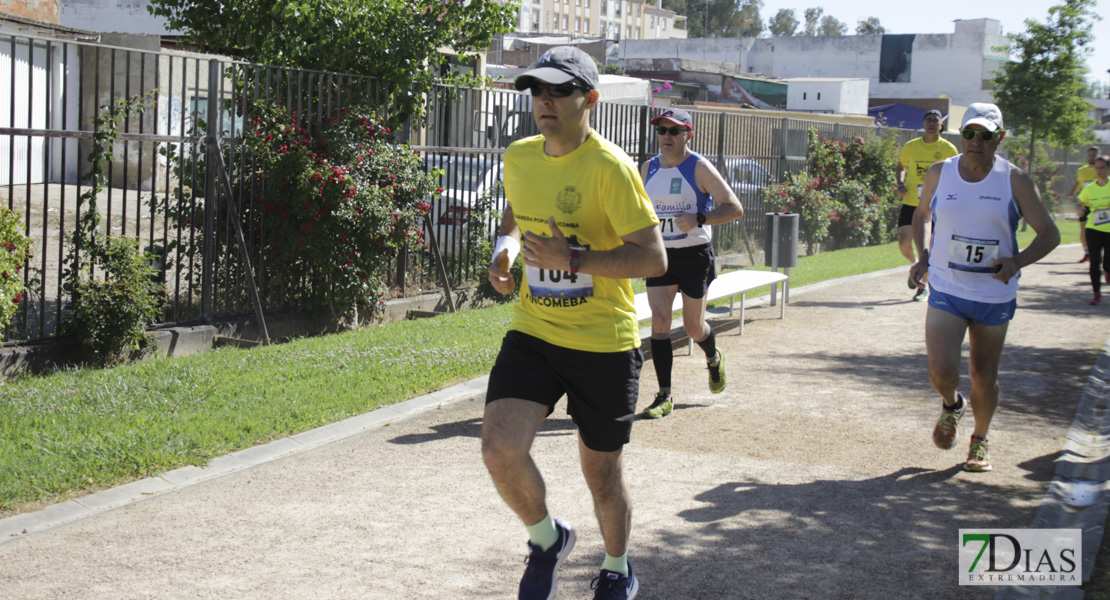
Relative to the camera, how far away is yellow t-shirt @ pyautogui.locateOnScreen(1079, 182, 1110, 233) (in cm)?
1318

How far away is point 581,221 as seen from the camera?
357 cm

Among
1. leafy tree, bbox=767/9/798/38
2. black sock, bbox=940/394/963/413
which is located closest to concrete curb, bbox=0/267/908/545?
black sock, bbox=940/394/963/413

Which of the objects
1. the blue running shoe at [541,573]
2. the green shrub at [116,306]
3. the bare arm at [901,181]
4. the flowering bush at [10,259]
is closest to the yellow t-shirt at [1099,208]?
the bare arm at [901,181]

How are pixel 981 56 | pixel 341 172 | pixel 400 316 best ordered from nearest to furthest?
pixel 341 172
pixel 400 316
pixel 981 56

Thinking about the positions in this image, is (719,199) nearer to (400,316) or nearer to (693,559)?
(693,559)

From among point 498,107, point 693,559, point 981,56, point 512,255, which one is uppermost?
point 981,56

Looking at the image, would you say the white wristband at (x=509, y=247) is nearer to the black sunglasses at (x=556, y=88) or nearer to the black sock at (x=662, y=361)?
the black sunglasses at (x=556, y=88)

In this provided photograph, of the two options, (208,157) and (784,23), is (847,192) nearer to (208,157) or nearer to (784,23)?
(208,157)

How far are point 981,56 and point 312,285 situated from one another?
60480mm

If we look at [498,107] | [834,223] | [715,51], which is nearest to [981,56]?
[715,51]

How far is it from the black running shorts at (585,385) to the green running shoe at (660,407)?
3.08 metres

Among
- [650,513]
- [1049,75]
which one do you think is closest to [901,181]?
[650,513]

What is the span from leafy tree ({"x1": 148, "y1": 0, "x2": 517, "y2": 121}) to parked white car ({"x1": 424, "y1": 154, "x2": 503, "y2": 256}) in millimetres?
965

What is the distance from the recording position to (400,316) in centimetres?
1055
